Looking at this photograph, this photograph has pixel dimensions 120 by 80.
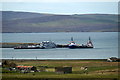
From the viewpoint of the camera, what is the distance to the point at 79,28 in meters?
63.5

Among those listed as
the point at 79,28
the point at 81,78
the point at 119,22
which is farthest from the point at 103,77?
the point at 79,28

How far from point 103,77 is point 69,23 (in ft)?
174

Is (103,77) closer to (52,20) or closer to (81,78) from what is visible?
(81,78)

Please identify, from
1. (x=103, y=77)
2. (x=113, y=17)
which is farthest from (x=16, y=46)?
(x=113, y=17)

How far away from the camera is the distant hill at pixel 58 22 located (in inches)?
2339

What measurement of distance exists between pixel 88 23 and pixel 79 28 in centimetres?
205

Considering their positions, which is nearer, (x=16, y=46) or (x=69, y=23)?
(x=16, y=46)

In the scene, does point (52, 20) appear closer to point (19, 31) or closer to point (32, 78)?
point (19, 31)

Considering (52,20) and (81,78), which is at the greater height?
(52,20)

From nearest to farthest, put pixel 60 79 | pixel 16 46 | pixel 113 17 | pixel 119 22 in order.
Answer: pixel 60 79
pixel 16 46
pixel 119 22
pixel 113 17

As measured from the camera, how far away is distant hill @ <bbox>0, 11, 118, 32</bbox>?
59.4m

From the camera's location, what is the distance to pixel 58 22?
6244 centimetres

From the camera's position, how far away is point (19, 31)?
205 feet

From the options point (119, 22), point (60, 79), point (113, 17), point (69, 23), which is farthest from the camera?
point (69, 23)
